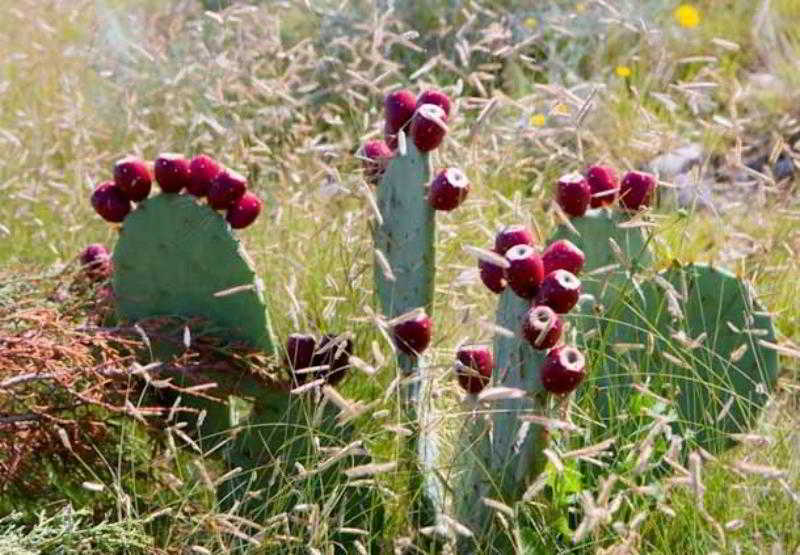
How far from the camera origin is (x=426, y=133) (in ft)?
7.32

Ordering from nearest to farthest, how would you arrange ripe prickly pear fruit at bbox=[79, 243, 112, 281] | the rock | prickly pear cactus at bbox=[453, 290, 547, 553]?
prickly pear cactus at bbox=[453, 290, 547, 553] → ripe prickly pear fruit at bbox=[79, 243, 112, 281] → the rock

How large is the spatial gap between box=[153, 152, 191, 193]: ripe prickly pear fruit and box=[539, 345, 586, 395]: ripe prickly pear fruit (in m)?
0.80

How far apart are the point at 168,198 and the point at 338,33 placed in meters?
2.56

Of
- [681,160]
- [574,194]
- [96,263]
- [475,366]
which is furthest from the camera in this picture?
[681,160]

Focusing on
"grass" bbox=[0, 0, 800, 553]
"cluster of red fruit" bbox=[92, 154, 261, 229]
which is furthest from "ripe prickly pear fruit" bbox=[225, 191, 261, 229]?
"grass" bbox=[0, 0, 800, 553]

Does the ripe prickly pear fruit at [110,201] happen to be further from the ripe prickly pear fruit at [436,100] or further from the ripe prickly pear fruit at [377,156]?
the ripe prickly pear fruit at [436,100]

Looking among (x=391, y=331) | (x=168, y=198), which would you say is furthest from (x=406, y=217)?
(x=168, y=198)

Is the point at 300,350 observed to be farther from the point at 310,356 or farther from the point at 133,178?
the point at 133,178

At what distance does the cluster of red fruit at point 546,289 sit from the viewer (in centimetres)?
187

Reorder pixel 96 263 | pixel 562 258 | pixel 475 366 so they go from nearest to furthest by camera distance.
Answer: pixel 562 258
pixel 475 366
pixel 96 263

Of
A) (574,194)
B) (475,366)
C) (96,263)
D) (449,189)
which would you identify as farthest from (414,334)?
(96,263)

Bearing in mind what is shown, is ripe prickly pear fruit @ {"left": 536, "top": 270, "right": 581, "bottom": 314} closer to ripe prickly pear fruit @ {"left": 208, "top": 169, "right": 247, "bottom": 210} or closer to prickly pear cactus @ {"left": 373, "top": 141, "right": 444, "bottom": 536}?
prickly pear cactus @ {"left": 373, "top": 141, "right": 444, "bottom": 536}

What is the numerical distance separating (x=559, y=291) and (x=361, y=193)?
644 mm

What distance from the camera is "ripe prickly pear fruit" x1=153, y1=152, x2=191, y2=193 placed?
2.35 m
